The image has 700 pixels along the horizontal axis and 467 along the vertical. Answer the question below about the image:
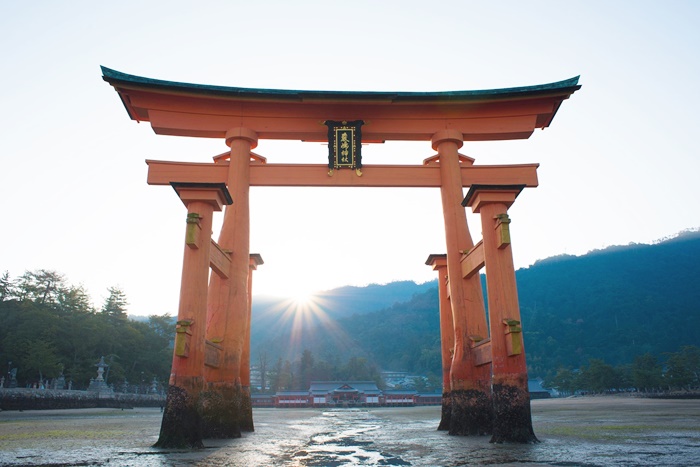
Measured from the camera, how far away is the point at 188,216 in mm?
7105

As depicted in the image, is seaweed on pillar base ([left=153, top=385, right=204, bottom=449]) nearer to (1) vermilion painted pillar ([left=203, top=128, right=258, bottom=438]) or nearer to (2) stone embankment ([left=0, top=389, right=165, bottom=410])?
(1) vermilion painted pillar ([left=203, top=128, right=258, bottom=438])

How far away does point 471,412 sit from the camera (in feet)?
27.2

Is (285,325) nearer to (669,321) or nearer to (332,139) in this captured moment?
(669,321)

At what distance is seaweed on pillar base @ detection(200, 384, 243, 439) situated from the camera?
7.88 m

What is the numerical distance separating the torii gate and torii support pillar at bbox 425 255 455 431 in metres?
0.03

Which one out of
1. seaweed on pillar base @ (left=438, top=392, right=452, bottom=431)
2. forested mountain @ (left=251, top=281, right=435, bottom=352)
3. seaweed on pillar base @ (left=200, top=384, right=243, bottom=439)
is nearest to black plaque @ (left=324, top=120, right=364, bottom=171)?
seaweed on pillar base @ (left=200, top=384, right=243, bottom=439)

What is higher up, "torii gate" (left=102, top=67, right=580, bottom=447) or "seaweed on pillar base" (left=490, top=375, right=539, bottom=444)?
"torii gate" (left=102, top=67, right=580, bottom=447)

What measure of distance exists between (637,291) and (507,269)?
4476 inches

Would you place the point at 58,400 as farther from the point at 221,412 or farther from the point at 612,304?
the point at 612,304

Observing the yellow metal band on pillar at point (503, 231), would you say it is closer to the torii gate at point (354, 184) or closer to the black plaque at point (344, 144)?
the torii gate at point (354, 184)

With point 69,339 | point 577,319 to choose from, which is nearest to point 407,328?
point 577,319

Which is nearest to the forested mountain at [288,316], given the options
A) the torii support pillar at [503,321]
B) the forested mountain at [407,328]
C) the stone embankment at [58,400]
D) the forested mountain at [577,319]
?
the forested mountain at [407,328]

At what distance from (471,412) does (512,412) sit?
160cm

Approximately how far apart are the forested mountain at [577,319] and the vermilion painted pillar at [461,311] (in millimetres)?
80604
